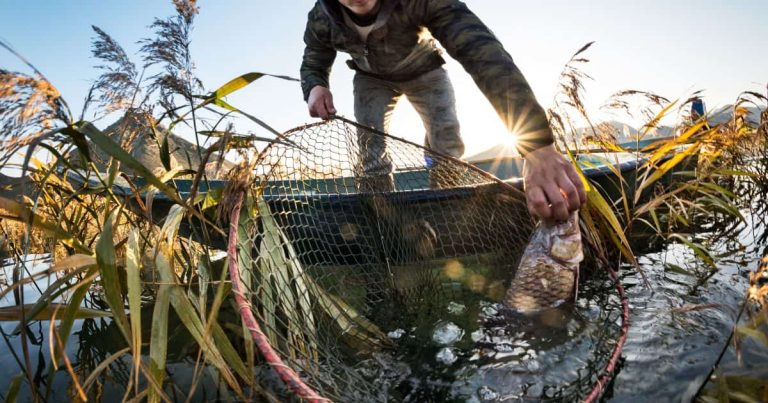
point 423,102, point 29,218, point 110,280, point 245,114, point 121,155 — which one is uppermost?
point 423,102

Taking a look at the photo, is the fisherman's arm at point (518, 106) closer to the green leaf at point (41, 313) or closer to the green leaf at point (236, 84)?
the green leaf at point (236, 84)

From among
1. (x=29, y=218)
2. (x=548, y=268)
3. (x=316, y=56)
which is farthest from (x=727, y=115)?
(x=29, y=218)

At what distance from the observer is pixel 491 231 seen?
2.40 metres

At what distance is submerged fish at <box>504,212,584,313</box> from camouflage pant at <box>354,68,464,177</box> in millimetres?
1834

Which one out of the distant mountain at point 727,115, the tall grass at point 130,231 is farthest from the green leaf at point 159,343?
the distant mountain at point 727,115

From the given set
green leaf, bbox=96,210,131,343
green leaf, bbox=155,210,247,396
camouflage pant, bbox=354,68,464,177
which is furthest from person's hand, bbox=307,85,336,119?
green leaf, bbox=96,210,131,343

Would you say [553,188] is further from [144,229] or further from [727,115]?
[727,115]

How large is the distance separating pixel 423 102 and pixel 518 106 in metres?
1.74

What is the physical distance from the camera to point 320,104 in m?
2.52

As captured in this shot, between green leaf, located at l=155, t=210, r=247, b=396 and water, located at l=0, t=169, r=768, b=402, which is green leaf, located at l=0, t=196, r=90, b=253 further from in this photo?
water, located at l=0, t=169, r=768, b=402

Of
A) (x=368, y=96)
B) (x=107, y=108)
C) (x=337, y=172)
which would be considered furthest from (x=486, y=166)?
(x=107, y=108)

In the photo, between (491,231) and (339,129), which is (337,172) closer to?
(339,129)

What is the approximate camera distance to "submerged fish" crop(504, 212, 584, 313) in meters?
1.64

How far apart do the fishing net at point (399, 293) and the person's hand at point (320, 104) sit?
0.12 m
